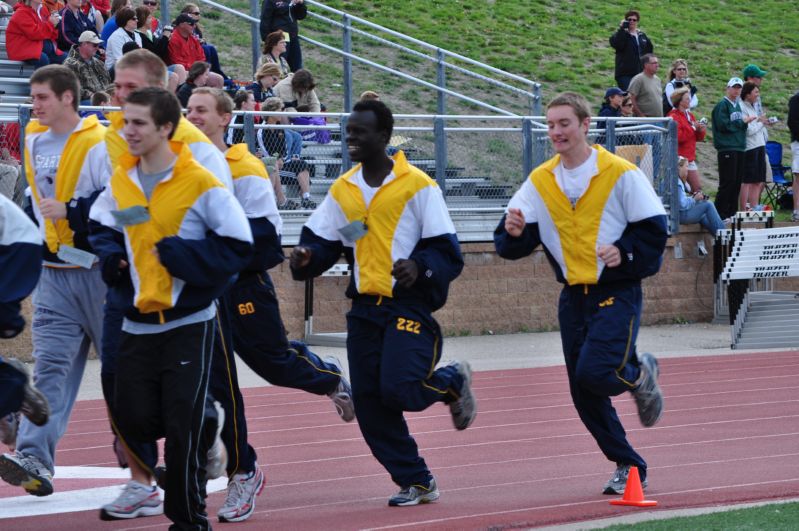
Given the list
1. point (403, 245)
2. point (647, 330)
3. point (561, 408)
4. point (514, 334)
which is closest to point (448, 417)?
point (561, 408)

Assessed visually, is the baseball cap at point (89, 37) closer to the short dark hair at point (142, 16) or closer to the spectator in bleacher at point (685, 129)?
the short dark hair at point (142, 16)

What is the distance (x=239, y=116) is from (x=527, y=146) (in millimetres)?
3769

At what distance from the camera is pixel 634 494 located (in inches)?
282

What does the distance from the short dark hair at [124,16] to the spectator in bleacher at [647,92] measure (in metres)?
7.44

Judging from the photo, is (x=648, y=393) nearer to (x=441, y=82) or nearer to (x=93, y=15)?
(x=93, y=15)

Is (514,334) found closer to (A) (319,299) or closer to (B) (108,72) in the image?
(A) (319,299)

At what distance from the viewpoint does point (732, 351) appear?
16.1 m

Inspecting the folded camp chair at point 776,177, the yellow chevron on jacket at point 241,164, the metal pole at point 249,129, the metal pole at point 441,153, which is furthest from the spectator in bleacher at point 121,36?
the folded camp chair at point 776,177

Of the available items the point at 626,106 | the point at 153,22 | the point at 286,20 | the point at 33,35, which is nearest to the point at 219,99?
the point at 33,35

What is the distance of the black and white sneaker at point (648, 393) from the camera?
758 cm

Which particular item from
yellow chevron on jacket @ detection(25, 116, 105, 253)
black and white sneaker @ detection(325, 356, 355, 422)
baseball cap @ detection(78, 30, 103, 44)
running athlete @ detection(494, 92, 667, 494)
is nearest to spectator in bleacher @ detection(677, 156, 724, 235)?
baseball cap @ detection(78, 30, 103, 44)

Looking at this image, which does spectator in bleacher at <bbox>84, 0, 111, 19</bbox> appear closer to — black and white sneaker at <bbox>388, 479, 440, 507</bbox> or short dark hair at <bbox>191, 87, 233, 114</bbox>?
short dark hair at <bbox>191, 87, 233, 114</bbox>

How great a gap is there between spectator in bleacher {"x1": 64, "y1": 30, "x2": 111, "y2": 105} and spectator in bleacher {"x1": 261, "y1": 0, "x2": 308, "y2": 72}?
378 cm

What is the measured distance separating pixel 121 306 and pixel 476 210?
10.4 metres
